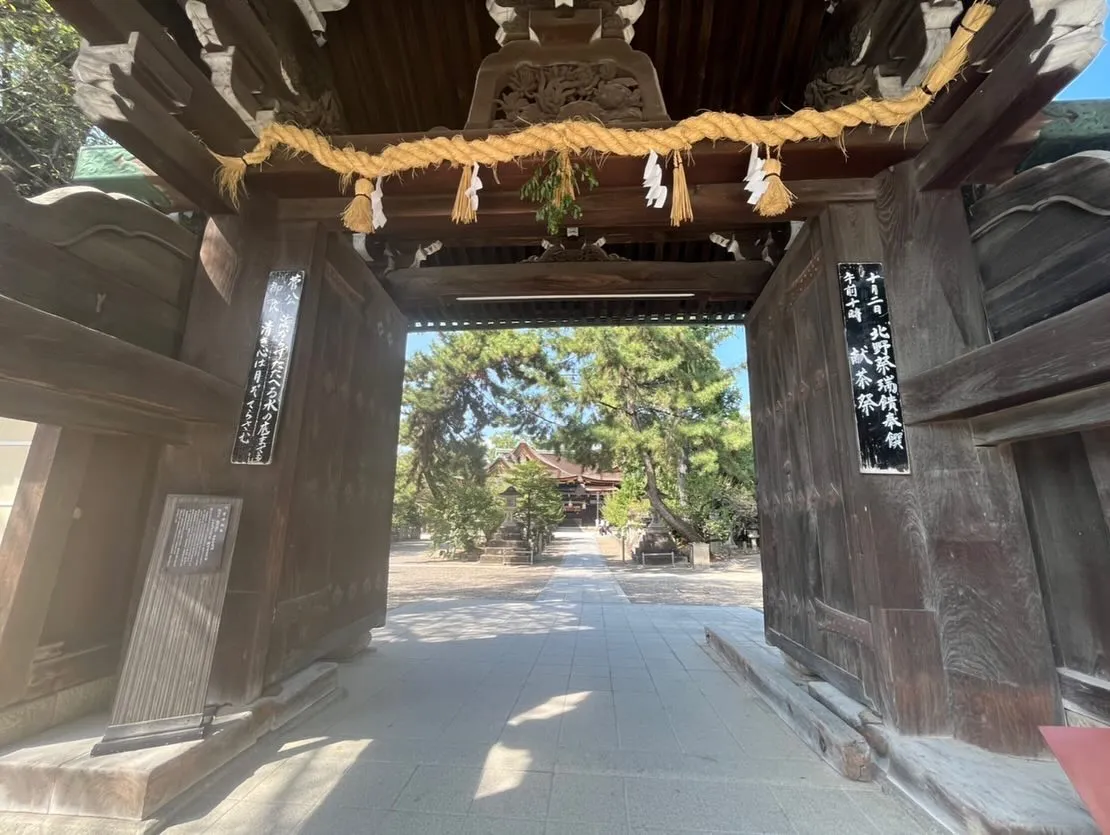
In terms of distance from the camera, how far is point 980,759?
215 centimetres

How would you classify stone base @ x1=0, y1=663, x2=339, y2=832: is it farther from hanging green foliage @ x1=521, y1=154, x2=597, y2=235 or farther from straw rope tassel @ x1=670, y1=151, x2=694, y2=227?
straw rope tassel @ x1=670, y1=151, x2=694, y2=227

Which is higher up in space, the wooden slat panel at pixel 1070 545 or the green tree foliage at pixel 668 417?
the green tree foliage at pixel 668 417

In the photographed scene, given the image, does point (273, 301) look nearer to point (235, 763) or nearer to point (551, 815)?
point (235, 763)

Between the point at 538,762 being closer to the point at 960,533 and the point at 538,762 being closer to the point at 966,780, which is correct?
the point at 966,780

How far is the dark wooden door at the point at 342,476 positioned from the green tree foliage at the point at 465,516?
1180cm

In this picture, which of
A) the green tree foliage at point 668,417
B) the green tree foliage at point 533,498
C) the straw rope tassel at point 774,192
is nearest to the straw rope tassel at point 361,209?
the straw rope tassel at point 774,192

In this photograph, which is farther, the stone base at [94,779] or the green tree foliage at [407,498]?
the green tree foliage at [407,498]

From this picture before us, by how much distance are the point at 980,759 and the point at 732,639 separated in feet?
8.59

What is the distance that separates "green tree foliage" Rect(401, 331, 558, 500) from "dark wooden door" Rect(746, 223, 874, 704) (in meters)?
13.3

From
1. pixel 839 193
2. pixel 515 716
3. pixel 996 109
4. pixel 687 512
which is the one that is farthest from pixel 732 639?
pixel 687 512

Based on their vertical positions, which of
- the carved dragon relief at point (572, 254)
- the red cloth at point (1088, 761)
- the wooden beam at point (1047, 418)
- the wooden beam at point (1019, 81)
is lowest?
the red cloth at point (1088, 761)

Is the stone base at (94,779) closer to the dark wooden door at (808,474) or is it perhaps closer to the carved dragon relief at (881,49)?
the dark wooden door at (808,474)

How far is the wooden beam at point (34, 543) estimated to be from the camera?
239cm

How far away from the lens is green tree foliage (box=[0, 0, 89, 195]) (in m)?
6.21
